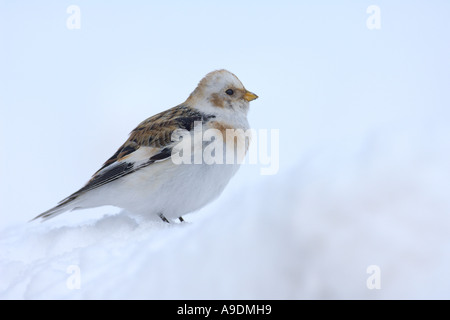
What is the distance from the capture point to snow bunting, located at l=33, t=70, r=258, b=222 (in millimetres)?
3418

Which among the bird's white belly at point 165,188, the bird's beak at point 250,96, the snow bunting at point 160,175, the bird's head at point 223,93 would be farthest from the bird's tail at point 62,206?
the bird's beak at point 250,96

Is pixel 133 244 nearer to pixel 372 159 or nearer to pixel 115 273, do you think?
pixel 115 273

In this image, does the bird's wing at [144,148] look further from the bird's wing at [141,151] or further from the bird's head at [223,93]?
the bird's head at [223,93]

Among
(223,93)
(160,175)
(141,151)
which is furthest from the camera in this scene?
(223,93)

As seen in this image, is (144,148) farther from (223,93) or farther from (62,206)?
(223,93)

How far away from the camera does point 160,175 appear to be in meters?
3.43

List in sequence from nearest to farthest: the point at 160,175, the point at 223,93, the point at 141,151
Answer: the point at 160,175 → the point at 141,151 → the point at 223,93

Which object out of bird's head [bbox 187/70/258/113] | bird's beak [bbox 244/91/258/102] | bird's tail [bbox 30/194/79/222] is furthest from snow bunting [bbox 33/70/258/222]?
bird's beak [bbox 244/91/258/102]

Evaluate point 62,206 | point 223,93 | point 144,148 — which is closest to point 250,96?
point 223,93

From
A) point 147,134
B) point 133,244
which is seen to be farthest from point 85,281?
point 147,134

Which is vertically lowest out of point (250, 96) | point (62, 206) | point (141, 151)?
point (62, 206)

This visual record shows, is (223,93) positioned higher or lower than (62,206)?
higher

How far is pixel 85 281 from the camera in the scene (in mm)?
2283

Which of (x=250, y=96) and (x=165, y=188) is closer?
(x=165, y=188)
